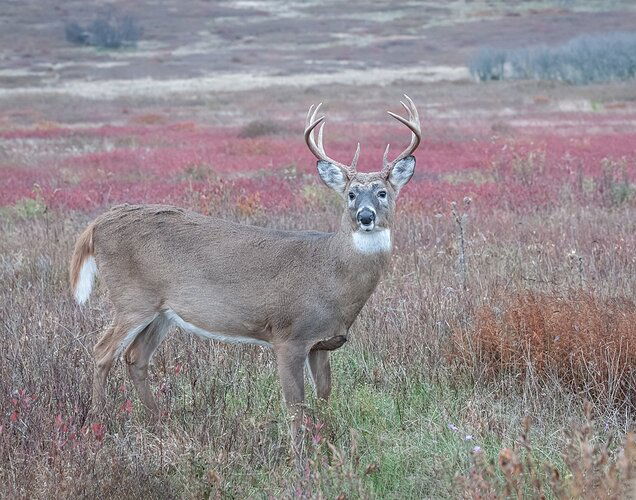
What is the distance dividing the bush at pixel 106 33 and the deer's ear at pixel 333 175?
213 feet

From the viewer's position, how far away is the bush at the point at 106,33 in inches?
2680

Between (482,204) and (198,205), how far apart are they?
122 inches

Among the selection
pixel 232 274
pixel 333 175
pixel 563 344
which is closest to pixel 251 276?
pixel 232 274

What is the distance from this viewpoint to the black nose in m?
5.11

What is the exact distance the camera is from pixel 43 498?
4.11m

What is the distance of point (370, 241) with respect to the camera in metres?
5.30

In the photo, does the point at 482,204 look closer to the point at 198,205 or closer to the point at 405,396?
the point at 198,205

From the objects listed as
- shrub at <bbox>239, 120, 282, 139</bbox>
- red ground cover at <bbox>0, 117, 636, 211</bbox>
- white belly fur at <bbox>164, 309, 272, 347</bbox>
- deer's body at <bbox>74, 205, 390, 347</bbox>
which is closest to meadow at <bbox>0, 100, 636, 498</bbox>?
white belly fur at <bbox>164, 309, 272, 347</bbox>

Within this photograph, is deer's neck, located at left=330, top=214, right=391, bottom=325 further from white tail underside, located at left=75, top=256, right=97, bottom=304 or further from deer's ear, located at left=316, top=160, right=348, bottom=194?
white tail underside, located at left=75, top=256, right=97, bottom=304

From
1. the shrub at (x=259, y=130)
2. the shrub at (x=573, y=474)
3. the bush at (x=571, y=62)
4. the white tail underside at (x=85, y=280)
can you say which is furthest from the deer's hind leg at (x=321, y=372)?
the bush at (x=571, y=62)

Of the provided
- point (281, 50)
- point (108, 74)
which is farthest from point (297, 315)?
point (281, 50)

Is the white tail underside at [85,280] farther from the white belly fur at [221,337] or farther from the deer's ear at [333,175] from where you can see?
the deer's ear at [333,175]

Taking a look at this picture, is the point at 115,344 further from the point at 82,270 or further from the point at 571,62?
the point at 571,62

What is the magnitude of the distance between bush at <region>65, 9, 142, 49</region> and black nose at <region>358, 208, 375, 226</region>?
6532 cm
